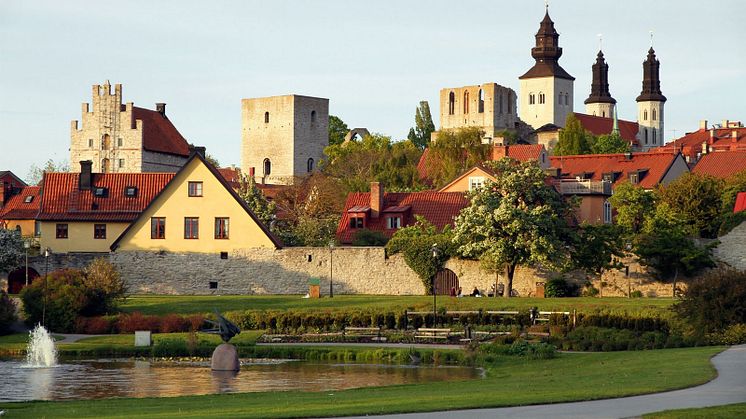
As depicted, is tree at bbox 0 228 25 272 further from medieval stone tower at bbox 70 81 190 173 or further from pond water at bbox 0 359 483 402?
medieval stone tower at bbox 70 81 190 173

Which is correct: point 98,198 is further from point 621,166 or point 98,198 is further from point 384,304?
point 621,166

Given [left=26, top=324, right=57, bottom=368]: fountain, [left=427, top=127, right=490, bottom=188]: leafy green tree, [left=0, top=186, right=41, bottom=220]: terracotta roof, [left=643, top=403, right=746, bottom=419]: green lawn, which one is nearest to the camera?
[left=643, top=403, right=746, bottom=419]: green lawn

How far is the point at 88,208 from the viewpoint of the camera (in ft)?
234

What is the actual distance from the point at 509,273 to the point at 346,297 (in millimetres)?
7330

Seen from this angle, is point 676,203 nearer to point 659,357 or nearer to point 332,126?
point 659,357

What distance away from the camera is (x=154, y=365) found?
129ft

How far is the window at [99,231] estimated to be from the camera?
2785 inches

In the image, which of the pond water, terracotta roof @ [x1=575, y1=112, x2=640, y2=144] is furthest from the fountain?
terracotta roof @ [x1=575, y1=112, x2=640, y2=144]

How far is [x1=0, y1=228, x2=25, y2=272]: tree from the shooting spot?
209 feet

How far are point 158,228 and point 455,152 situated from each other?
3310cm

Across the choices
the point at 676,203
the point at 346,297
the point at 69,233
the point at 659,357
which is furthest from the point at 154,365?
the point at 676,203

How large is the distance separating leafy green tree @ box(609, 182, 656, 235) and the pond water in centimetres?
3542

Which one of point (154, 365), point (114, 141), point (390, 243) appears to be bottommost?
point (154, 365)

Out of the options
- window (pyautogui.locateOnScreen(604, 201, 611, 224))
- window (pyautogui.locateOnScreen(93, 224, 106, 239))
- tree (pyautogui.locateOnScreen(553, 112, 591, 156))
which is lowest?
window (pyautogui.locateOnScreen(93, 224, 106, 239))
